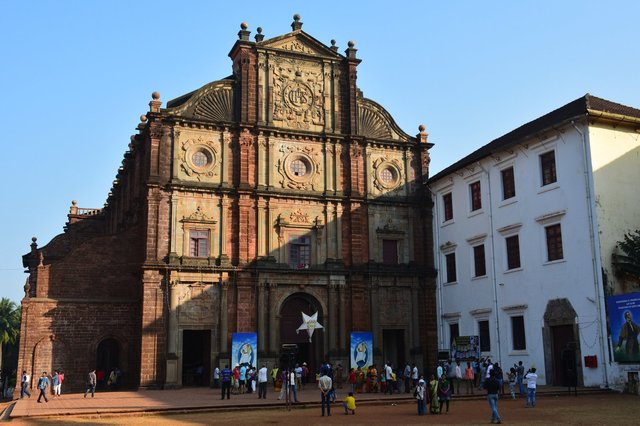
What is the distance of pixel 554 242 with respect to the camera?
1204 inches

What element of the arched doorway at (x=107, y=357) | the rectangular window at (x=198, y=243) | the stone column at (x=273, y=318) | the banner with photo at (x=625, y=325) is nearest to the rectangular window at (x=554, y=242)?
the banner with photo at (x=625, y=325)

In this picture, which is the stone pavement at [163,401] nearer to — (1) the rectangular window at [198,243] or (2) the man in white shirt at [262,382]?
(2) the man in white shirt at [262,382]

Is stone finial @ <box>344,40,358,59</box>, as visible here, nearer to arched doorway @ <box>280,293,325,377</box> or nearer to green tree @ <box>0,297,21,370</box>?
arched doorway @ <box>280,293,325,377</box>

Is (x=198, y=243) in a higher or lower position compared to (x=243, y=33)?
lower

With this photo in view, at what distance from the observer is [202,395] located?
1159 inches

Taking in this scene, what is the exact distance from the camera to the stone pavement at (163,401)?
76.4 ft

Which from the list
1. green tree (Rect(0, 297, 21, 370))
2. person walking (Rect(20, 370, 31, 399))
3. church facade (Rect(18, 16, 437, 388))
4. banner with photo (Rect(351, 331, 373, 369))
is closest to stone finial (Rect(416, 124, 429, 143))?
church facade (Rect(18, 16, 437, 388))

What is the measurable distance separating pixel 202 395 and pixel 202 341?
273 inches

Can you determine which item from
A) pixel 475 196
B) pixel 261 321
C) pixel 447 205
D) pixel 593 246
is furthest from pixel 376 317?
pixel 593 246

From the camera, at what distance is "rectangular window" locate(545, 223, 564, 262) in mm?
30281

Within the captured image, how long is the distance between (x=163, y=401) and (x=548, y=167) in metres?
19.8

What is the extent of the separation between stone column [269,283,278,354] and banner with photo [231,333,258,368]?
1.19m

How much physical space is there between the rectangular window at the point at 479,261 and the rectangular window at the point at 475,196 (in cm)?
219

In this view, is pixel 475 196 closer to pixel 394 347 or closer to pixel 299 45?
pixel 394 347
